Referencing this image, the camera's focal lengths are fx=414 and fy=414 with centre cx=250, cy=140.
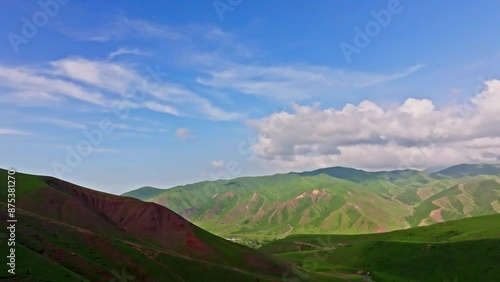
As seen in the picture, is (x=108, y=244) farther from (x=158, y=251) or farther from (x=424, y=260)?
(x=424, y=260)

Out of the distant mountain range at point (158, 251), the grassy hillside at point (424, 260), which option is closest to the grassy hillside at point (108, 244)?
the distant mountain range at point (158, 251)

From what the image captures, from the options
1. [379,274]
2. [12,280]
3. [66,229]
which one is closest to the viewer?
[12,280]

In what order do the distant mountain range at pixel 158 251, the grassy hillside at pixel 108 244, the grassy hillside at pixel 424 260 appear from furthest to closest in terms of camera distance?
1. the grassy hillside at pixel 424 260
2. the distant mountain range at pixel 158 251
3. the grassy hillside at pixel 108 244

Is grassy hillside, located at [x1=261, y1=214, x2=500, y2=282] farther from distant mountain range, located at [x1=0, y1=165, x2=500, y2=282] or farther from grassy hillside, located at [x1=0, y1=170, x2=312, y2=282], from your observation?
grassy hillside, located at [x1=0, y1=170, x2=312, y2=282]

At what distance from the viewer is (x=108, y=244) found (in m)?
81.1

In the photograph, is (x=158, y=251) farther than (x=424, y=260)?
No

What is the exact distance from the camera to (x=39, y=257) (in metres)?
59.8

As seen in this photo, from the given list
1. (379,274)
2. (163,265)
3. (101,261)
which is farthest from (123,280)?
(379,274)

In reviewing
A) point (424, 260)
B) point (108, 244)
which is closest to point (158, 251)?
Answer: point (108, 244)

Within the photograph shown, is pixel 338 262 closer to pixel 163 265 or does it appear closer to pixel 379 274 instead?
pixel 379 274

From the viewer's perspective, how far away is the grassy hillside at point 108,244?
65500mm

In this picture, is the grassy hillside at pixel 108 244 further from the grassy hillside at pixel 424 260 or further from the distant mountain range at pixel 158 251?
the grassy hillside at pixel 424 260

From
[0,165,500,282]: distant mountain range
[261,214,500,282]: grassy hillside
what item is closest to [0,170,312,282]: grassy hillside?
[0,165,500,282]: distant mountain range

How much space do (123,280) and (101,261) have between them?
7385mm
